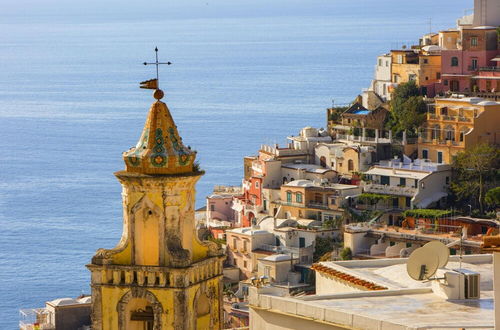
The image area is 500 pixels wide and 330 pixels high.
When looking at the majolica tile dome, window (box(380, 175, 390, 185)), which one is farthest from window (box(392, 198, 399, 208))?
the majolica tile dome

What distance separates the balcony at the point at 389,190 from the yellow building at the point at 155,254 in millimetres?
48953

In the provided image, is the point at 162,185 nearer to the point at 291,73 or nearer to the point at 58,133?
the point at 58,133

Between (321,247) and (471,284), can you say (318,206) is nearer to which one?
(321,247)

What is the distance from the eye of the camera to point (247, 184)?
76.4 meters

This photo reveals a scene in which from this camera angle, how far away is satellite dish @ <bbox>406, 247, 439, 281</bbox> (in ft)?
75.3

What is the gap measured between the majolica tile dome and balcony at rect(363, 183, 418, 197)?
160 ft

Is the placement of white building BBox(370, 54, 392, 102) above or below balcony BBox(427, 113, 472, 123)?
above

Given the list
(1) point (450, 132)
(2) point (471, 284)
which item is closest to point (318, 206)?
(1) point (450, 132)

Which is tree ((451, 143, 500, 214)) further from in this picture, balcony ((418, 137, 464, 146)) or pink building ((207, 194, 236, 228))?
pink building ((207, 194, 236, 228))

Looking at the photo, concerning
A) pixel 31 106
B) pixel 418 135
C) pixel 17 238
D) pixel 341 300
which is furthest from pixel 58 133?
pixel 341 300

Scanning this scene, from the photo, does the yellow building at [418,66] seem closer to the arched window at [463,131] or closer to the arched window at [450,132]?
the arched window at [450,132]

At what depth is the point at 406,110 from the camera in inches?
2837

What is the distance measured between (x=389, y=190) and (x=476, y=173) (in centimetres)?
334

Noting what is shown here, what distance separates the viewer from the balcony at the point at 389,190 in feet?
224
